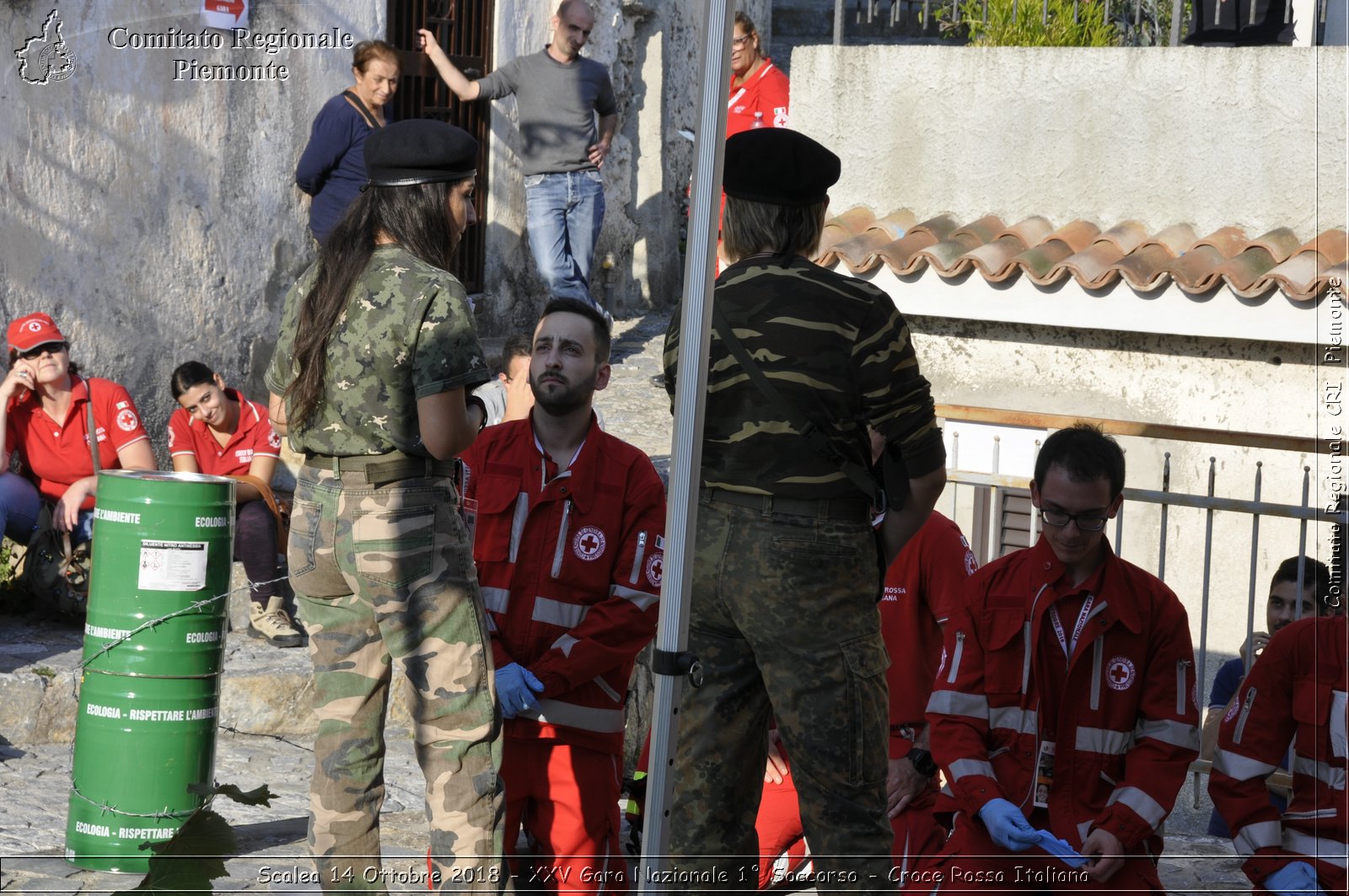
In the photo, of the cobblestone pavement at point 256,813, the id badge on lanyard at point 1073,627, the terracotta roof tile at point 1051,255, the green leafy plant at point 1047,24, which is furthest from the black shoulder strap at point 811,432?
the green leafy plant at point 1047,24

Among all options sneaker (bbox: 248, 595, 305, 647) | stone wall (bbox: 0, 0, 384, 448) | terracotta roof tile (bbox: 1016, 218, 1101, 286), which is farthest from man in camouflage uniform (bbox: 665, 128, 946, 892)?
terracotta roof tile (bbox: 1016, 218, 1101, 286)

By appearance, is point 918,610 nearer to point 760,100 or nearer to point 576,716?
point 576,716

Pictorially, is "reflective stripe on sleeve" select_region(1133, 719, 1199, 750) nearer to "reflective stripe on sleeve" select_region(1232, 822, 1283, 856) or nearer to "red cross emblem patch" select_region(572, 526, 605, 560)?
"reflective stripe on sleeve" select_region(1232, 822, 1283, 856)

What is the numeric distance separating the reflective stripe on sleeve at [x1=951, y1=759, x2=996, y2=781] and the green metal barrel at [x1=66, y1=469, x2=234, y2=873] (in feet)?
6.63

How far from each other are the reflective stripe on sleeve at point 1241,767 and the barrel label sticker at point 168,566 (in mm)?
2695

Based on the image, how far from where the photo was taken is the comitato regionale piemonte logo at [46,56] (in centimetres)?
599

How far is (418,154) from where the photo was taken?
3336 millimetres

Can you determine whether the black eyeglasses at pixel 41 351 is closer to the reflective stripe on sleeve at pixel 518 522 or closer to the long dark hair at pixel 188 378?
the long dark hair at pixel 188 378

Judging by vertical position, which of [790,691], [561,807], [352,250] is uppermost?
[352,250]

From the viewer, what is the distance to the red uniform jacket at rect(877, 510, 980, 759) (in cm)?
410

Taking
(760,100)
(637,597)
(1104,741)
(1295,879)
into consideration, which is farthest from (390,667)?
(760,100)

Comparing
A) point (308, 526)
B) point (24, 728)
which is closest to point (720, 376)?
point (308, 526)

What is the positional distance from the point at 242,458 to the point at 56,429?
720mm

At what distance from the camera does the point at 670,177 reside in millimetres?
11414
